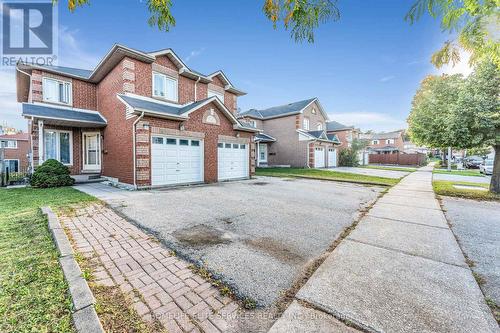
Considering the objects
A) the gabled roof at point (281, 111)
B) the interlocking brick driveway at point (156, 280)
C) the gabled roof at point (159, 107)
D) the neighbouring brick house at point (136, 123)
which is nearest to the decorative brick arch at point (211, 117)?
the neighbouring brick house at point (136, 123)

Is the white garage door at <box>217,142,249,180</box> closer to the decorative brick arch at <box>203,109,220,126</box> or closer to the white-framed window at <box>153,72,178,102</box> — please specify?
the decorative brick arch at <box>203,109,220,126</box>

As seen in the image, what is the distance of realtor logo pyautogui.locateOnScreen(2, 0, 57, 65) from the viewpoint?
Answer: 8.33m

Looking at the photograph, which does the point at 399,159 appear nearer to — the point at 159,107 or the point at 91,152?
the point at 159,107

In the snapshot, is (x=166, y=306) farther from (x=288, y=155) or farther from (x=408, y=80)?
(x=288, y=155)

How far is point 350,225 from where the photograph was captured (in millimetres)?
5266

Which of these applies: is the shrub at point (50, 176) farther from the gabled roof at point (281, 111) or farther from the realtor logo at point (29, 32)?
the gabled roof at point (281, 111)

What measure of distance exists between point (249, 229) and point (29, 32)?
555 inches

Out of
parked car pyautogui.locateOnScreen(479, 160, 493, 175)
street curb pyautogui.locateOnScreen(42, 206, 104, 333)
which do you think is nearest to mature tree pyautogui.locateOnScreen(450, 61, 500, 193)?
street curb pyautogui.locateOnScreen(42, 206, 104, 333)

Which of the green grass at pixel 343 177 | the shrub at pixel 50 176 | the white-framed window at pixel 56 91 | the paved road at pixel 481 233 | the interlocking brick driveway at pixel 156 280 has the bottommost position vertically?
the paved road at pixel 481 233

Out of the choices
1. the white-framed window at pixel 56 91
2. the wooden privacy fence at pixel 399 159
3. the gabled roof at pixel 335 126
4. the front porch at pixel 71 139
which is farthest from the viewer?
the wooden privacy fence at pixel 399 159

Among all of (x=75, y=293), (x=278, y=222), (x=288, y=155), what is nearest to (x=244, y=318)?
(x=75, y=293)

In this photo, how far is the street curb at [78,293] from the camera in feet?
6.35

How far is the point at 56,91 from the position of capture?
12.9 meters

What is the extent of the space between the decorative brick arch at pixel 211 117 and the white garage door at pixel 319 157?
14978 mm
